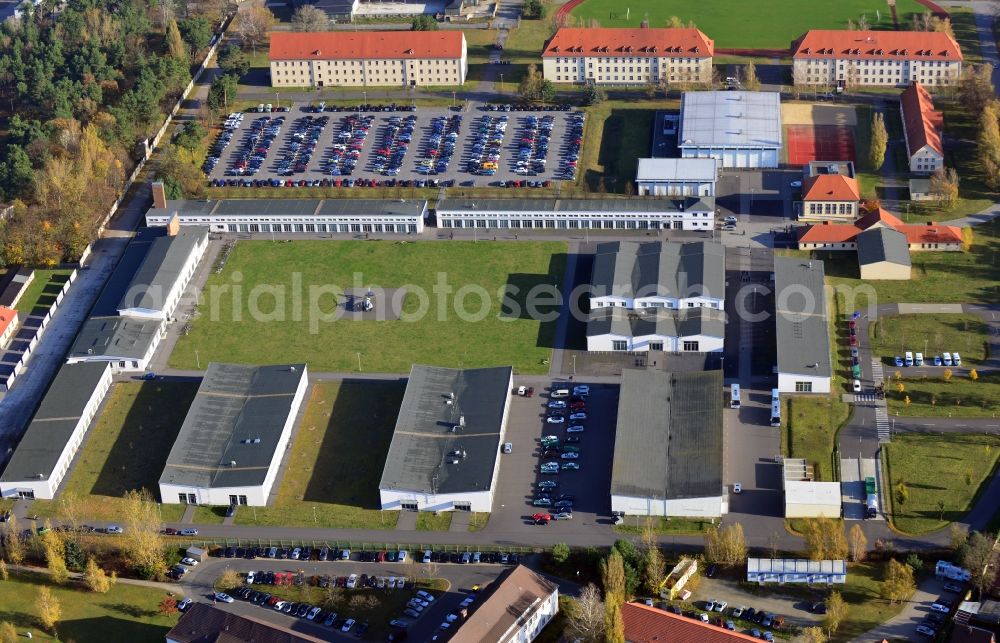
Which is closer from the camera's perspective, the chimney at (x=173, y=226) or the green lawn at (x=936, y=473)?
the green lawn at (x=936, y=473)

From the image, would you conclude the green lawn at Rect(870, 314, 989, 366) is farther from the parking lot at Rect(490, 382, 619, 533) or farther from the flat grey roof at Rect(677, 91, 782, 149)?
the flat grey roof at Rect(677, 91, 782, 149)

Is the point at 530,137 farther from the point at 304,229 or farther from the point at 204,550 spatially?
the point at 204,550

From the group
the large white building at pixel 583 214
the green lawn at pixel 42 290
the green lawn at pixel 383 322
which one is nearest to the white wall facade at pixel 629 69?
the large white building at pixel 583 214

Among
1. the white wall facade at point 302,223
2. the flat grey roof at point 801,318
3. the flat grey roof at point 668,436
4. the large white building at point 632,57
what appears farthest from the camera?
the large white building at point 632,57

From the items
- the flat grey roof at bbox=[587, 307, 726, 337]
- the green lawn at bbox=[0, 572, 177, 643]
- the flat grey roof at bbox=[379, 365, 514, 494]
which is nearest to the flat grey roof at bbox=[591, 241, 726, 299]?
the flat grey roof at bbox=[587, 307, 726, 337]

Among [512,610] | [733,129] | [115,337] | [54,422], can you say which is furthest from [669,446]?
[733,129]

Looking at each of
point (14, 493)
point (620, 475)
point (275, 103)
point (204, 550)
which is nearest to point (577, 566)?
point (620, 475)

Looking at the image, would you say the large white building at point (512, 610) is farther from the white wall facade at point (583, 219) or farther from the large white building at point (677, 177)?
the large white building at point (677, 177)
